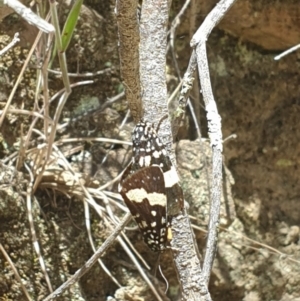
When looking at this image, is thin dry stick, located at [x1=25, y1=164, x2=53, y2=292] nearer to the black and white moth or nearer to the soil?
the soil

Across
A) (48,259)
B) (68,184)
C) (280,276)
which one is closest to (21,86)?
(68,184)

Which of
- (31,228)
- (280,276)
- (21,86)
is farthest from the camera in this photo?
(280,276)

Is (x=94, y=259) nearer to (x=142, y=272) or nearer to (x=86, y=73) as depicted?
(x=142, y=272)

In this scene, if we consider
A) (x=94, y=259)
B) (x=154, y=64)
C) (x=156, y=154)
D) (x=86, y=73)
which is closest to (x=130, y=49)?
(x=154, y=64)

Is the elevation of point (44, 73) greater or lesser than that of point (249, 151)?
greater

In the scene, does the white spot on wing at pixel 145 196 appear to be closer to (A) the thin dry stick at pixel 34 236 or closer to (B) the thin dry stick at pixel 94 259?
(B) the thin dry stick at pixel 94 259

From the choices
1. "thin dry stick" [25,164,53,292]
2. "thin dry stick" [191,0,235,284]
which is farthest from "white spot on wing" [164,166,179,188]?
"thin dry stick" [25,164,53,292]

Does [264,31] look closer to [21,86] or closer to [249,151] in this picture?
[249,151]
